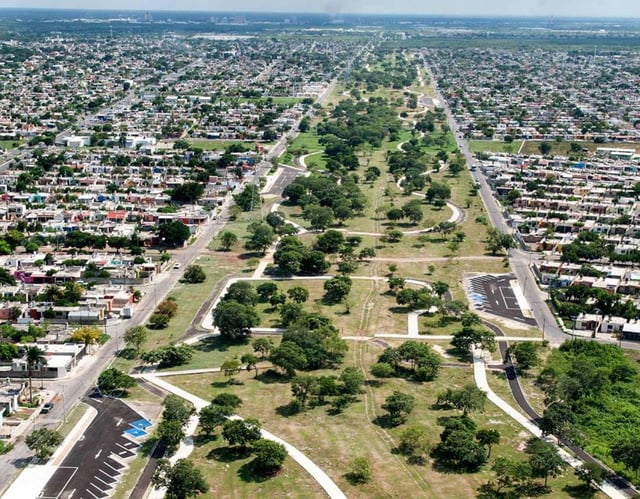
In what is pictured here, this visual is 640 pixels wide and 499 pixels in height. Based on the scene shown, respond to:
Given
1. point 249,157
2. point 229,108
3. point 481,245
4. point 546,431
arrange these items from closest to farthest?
1. point 546,431
2. point 481,245
3. point 249,157
4. point 229,108

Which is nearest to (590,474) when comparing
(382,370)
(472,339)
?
(382,370)

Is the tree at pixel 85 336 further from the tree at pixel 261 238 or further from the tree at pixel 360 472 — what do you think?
the tree at pixel 261 238

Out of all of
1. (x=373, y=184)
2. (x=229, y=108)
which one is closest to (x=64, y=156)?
(x=373, y=184)

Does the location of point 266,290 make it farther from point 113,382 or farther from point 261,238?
point 113,382

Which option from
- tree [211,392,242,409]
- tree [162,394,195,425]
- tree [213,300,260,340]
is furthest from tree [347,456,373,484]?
tree [213,300,260,340]

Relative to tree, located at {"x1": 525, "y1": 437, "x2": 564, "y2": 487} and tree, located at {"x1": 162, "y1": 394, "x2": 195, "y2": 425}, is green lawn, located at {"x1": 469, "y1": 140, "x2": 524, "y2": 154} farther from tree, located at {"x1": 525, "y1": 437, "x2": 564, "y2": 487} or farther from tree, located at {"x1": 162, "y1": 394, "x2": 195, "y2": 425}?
tree, located at {"x1": 162, "y1": 394, "x2": 195, "y2": 425}

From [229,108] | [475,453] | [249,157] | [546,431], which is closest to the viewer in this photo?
[475,453]

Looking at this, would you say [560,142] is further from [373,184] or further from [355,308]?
[355,308]
